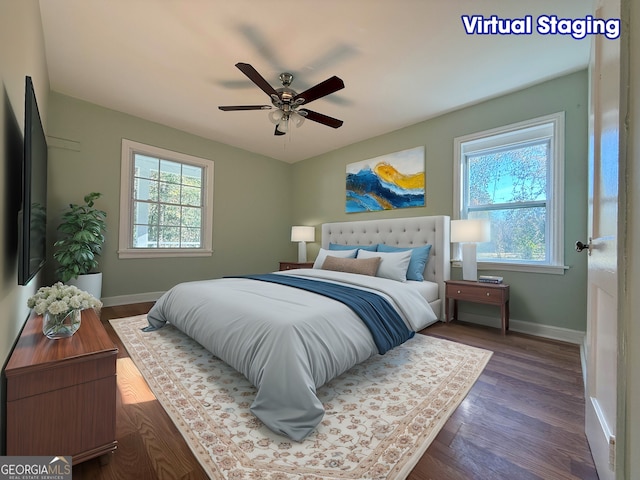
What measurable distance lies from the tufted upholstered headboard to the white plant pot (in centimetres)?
338

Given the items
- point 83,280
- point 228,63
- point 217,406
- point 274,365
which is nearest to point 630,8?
point 274,365

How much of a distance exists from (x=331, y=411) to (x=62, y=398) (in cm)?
123

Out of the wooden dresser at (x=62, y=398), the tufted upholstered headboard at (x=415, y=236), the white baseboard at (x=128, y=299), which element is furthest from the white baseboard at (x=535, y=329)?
the white baseboard at (x=128, y=299)

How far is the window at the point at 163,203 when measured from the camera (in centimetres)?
384

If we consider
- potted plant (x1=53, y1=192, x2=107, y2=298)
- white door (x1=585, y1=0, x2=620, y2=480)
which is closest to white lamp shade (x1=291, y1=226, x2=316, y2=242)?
potted plant (x1=53, y1=192, x2=107, y2=298)

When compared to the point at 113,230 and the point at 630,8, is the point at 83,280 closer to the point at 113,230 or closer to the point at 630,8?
the point at 113,230

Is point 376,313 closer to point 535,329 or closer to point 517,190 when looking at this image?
point 535,329

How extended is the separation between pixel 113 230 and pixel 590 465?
16.2 feet

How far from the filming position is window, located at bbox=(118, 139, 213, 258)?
384 cm

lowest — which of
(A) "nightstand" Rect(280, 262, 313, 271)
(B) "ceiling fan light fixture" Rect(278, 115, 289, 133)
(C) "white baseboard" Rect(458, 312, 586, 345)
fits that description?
(C) "white baseboard" Rect(458, 312, 586, 345)

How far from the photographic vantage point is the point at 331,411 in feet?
4.96

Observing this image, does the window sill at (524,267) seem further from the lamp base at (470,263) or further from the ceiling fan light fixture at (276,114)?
the ceiling fan light fixture at (276,114)

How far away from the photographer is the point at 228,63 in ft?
8.61

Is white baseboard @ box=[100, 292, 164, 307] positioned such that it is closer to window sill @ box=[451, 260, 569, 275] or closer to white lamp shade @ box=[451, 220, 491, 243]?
Answer: white lamp shade @ box=[451, 220, 491, 243]
